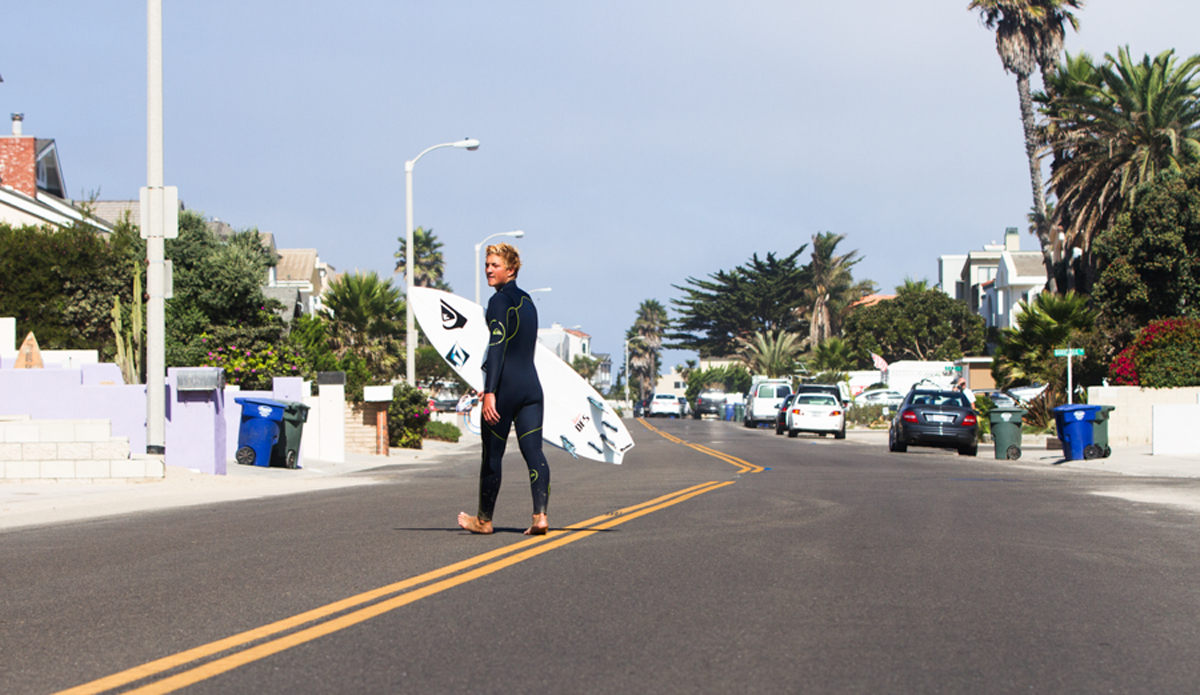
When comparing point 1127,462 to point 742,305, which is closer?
point 1127,462

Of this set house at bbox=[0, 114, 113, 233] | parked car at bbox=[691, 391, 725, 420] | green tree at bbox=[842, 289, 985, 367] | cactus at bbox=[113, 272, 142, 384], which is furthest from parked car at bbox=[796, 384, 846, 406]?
green tree at bbox=[842, 289, 985, 367]

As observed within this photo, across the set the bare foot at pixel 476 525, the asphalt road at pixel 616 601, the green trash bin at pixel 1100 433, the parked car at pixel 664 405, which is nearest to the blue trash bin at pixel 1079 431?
the green trash bin at pixel 1100 433

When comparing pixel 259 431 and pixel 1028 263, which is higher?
pixel 1028 263

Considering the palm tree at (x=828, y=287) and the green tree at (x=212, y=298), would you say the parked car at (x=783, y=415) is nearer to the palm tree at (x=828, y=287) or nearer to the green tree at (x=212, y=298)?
the green tree at (x=212, y=298)

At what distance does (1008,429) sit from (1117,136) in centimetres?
2210

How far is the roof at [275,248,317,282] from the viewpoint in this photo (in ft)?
214

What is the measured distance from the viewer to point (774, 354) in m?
85.6

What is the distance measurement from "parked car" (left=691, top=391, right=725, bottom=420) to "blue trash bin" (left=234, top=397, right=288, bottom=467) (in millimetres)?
53282

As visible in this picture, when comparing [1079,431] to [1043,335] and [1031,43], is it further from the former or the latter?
[1031,43]

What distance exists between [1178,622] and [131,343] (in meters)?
25.5

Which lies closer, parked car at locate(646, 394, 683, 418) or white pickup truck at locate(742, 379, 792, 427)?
white pickup truck at locate(742, 379, 792, 427)

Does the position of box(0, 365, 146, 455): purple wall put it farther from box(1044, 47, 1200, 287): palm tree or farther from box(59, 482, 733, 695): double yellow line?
box(1044, 47, 1200, 287): palm tree

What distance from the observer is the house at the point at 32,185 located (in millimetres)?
36688

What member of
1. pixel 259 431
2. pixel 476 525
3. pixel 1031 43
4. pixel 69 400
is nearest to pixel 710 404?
pixel 1031 43
